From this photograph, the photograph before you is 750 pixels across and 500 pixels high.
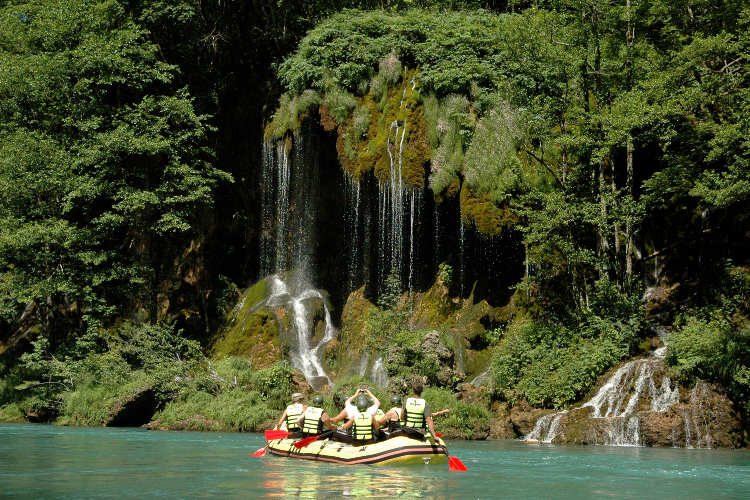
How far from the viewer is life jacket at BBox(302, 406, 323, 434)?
13.8 meters

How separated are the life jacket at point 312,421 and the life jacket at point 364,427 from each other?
136cm

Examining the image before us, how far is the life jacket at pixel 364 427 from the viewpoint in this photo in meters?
12.7

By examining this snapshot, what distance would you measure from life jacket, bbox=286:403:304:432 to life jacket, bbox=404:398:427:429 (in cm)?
278

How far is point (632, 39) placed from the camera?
22219 millimetres

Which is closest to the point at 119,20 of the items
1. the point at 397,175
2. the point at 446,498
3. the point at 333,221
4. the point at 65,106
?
the point at 65,106

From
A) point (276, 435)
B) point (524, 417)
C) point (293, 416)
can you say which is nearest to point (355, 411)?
point (293, 416)

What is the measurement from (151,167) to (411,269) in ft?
37.9

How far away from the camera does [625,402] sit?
674 inches

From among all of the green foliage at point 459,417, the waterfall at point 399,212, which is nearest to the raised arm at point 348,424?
the green foliage at point 459,417

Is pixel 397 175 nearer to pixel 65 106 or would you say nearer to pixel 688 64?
pixel 688 64

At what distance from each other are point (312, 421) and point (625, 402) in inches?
307

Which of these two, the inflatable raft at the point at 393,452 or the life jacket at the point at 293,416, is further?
the life jacket at the point at 293,416

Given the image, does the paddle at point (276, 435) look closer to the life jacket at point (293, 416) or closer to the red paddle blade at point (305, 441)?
the life jacket at point (293, 416)

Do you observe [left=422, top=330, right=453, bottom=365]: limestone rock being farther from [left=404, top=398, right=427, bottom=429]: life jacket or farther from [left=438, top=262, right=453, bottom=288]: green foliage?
[left=404, top=398, right=427, bottom=429]: life jacket
